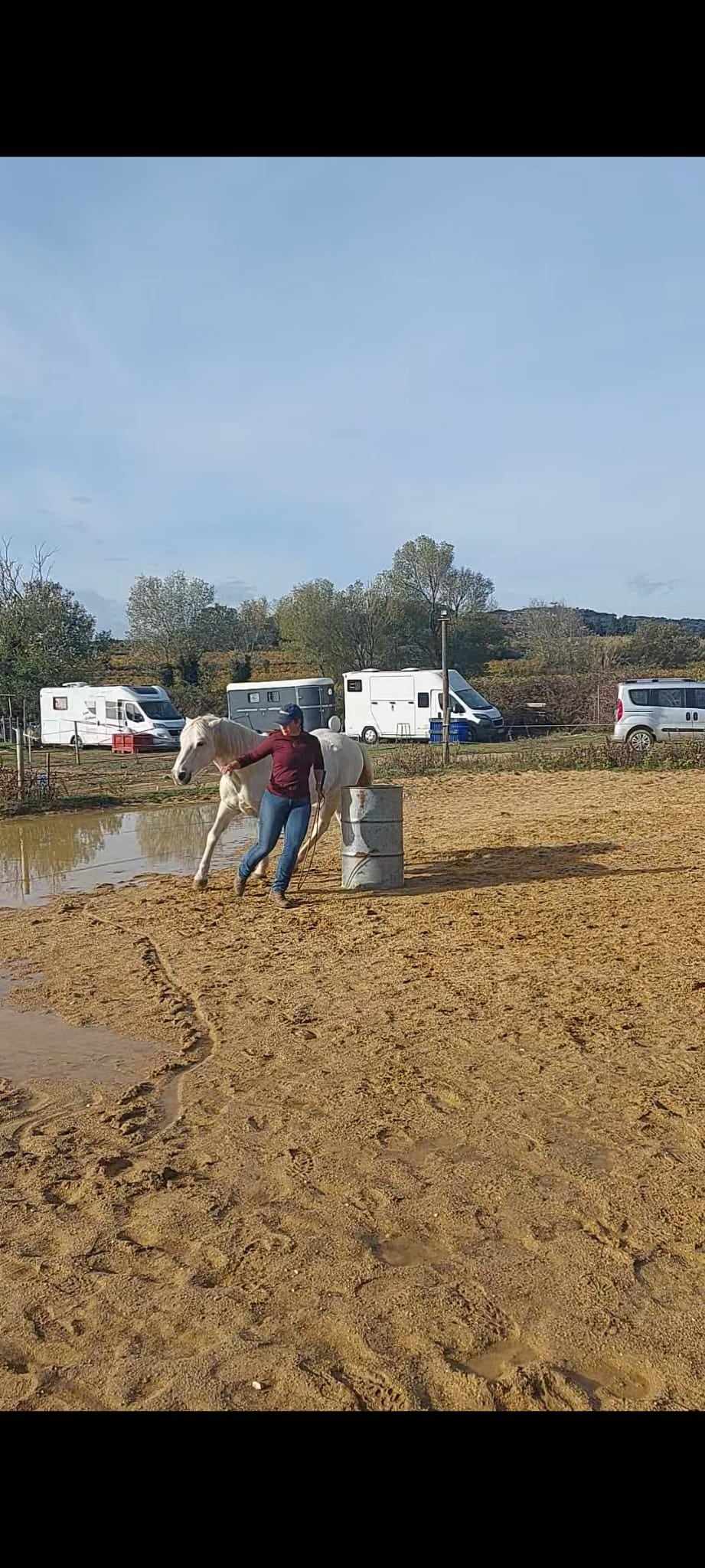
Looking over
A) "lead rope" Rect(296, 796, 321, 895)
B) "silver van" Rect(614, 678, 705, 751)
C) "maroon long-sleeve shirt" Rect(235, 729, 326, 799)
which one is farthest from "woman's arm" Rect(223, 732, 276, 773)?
"silver van" Rect(614, 678, 705, 751)

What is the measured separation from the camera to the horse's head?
1014cm

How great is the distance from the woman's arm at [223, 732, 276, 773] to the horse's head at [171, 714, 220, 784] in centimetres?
36

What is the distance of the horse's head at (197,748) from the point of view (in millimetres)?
10141

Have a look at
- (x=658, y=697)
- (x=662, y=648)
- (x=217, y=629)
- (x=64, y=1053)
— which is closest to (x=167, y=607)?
(x=217, y=629)

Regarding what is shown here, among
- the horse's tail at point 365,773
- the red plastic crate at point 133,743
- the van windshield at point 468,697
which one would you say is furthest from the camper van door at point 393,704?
the horse's tail at point 365,773

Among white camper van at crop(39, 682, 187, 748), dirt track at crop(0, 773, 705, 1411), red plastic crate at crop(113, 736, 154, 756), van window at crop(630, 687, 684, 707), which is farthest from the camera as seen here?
white camper van at crop(39, 682, 187, 748)

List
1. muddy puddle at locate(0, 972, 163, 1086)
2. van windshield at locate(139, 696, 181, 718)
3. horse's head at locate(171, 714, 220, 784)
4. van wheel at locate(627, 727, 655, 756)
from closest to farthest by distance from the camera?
1. muddy puddle at locate(0, 972, 163, 1086)
2. horse's head at locate(171, 714, 220, 784)
3. van wheel at locate(627, 727, 655, 756)
4. van windshield at locate(139, 696, 181, 718)

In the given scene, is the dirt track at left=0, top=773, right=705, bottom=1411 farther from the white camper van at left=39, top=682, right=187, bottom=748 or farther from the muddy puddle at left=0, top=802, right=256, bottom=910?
the white camper van at left=39, top=682, right=187, bottom=748

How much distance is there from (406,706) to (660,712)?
10.0 m

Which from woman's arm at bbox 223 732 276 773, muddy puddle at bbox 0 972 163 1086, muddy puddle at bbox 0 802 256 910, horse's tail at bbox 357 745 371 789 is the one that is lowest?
muddy puddle at bbox 0 802 256 910

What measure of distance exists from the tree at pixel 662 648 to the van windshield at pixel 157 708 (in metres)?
22.9

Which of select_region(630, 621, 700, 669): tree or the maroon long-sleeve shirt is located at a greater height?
select_region(630, 621, 700, 669): tree

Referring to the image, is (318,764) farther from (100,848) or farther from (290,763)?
(100,848)

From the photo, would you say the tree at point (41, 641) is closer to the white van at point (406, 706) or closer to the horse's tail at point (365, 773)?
the white van at point (406, 706)
